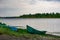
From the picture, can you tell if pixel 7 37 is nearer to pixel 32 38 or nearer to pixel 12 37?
pixel 12 37

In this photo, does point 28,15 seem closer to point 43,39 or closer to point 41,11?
point 41,11

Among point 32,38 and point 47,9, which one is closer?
point 32,38

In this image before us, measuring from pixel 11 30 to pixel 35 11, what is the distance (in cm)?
61

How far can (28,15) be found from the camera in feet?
14.3

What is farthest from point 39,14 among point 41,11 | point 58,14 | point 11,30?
point 11,30

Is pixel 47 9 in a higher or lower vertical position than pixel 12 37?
higher

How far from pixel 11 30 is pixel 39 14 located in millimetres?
649

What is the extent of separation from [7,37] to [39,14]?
0.93m

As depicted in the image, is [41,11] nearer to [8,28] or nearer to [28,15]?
[28,15]

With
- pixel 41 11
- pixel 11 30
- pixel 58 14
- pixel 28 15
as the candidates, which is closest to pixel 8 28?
pixel 11 30

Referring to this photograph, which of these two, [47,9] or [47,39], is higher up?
[47,9]

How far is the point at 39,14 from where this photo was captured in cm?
439

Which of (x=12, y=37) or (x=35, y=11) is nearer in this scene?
(x=12, y=37)

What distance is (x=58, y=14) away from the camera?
4316 millimetres
